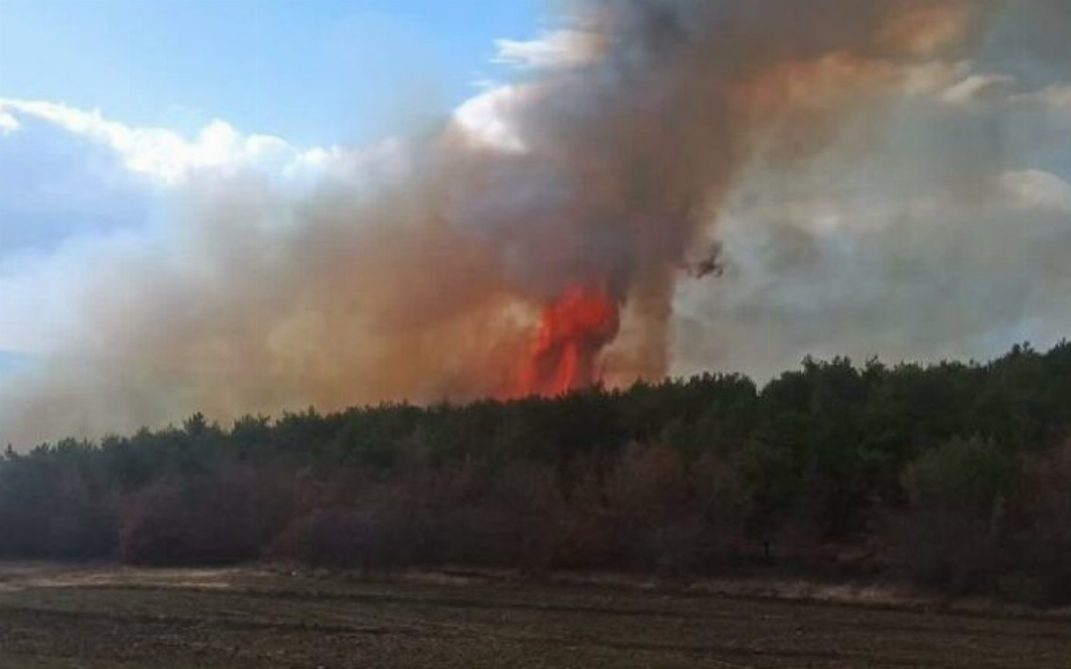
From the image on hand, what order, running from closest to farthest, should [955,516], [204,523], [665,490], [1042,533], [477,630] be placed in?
[477,630] → [1042,533] → [955,516] → [665,490] → [204,523]

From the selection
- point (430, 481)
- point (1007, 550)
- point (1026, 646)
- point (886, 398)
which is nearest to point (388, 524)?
point (430, 481)

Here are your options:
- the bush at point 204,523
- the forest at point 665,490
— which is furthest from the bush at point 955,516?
the bush at point 204,523

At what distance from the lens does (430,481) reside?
213 ft

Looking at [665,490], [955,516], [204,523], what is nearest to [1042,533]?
[955,516]

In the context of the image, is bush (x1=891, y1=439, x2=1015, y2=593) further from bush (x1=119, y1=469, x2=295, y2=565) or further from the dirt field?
bush (x1=119, y1=469, x2=295, y2=565)

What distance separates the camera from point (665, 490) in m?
57.6

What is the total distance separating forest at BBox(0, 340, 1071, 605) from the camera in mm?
49188

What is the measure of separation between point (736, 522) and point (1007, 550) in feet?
36.1

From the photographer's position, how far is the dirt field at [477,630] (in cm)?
2806

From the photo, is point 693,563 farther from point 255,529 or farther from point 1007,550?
point 255,529

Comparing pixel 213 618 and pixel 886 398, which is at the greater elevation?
pixel 886 398

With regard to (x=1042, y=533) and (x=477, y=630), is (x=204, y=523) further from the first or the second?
(x=1042, y=533)

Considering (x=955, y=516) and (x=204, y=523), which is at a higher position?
(x=955, y=516)

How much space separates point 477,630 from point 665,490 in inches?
953
